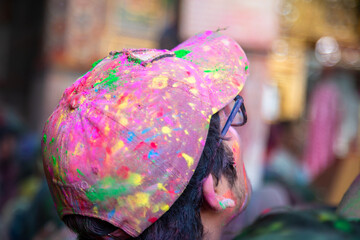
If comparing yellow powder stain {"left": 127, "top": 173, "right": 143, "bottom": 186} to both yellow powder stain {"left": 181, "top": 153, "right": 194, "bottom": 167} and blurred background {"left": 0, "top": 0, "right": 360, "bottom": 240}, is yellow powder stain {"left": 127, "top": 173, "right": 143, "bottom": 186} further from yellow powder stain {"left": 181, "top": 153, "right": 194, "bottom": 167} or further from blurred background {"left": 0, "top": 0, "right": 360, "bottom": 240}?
blurred background {"left": 0, "top": 0, "right": 360, "bottom": 240}

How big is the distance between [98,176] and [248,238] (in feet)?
1.48

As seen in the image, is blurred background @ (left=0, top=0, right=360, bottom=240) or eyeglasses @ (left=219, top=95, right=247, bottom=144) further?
blurred background @ (left=0, top=0, right=360, bottom=240)

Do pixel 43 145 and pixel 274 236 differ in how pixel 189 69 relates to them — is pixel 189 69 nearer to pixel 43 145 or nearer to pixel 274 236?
pixel 43 145

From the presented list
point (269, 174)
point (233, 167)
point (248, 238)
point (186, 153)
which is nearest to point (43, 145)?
point (186, 153)

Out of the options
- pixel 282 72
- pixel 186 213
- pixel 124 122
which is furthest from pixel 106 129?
pixel 282 72

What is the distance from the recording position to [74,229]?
1303mm

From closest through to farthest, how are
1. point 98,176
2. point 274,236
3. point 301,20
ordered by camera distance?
point 274,236
point 98,176
point 301,20

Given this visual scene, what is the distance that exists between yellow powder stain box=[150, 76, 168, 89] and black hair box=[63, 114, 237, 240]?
6.2 inches

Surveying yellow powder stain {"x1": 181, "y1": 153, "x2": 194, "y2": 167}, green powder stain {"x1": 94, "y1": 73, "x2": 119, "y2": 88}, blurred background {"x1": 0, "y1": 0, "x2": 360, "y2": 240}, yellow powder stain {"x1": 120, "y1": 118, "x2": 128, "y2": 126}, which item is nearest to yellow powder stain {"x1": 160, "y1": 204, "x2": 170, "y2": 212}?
yellow powder stain {"x1": 181, "y1": 153, "x2": 194, "y2": 167}

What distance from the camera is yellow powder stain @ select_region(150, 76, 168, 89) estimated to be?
120 centimetres

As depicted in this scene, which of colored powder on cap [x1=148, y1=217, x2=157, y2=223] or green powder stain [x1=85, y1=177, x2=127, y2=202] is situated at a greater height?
green powder stain [x1=85, y1=177, x2=127, y2=202]

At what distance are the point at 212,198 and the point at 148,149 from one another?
0.23 m

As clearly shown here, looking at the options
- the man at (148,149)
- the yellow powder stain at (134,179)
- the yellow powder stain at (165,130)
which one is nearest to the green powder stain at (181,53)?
the man at (148,149)

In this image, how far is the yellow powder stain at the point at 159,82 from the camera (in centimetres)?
120
